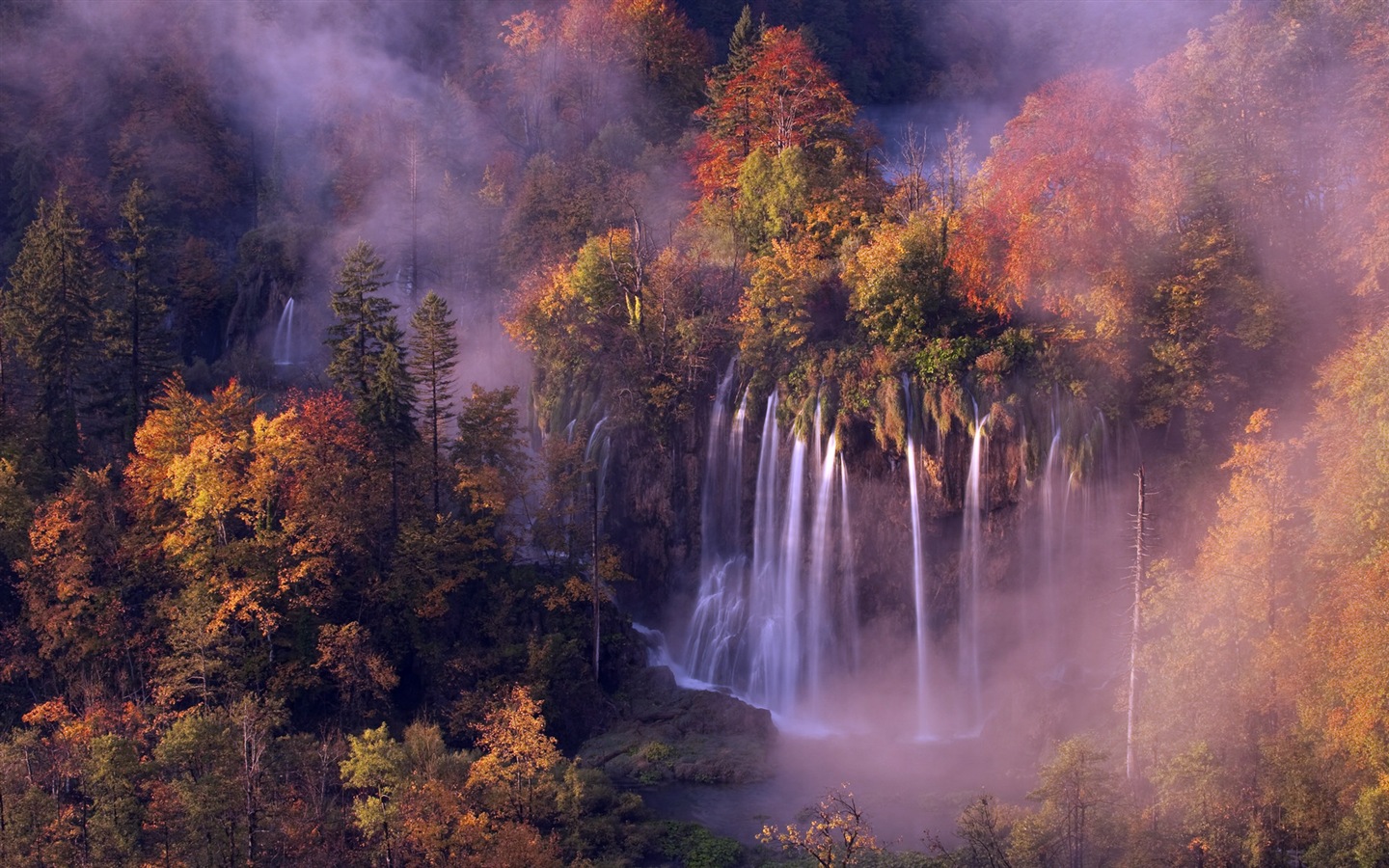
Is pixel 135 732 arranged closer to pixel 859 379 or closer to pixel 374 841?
pixel 374 841

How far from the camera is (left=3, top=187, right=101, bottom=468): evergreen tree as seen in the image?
43469 mm

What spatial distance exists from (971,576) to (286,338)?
39127mm

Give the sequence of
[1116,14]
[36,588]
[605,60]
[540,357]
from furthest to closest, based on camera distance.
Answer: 1. [1116,14]
2. [605,60]
3. [540,357]
4. [36,588]

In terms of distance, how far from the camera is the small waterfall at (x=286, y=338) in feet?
199

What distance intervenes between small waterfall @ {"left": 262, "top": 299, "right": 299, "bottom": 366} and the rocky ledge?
30.6 meters

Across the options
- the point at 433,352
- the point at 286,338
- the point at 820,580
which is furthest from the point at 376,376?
the point at 286,338

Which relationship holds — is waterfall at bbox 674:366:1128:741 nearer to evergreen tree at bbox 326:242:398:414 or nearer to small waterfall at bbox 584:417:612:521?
small waterfall at bbox 584:417:612:521

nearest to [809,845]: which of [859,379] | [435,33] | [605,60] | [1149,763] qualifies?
[1149,763]

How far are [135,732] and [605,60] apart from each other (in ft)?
150

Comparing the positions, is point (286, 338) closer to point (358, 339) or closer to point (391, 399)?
point (358, 339)

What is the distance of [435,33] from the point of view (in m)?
77.1

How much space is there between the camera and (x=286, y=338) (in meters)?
60.9

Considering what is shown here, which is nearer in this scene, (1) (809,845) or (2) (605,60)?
(1) (809,845)

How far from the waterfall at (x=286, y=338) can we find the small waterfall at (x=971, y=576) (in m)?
37.4
